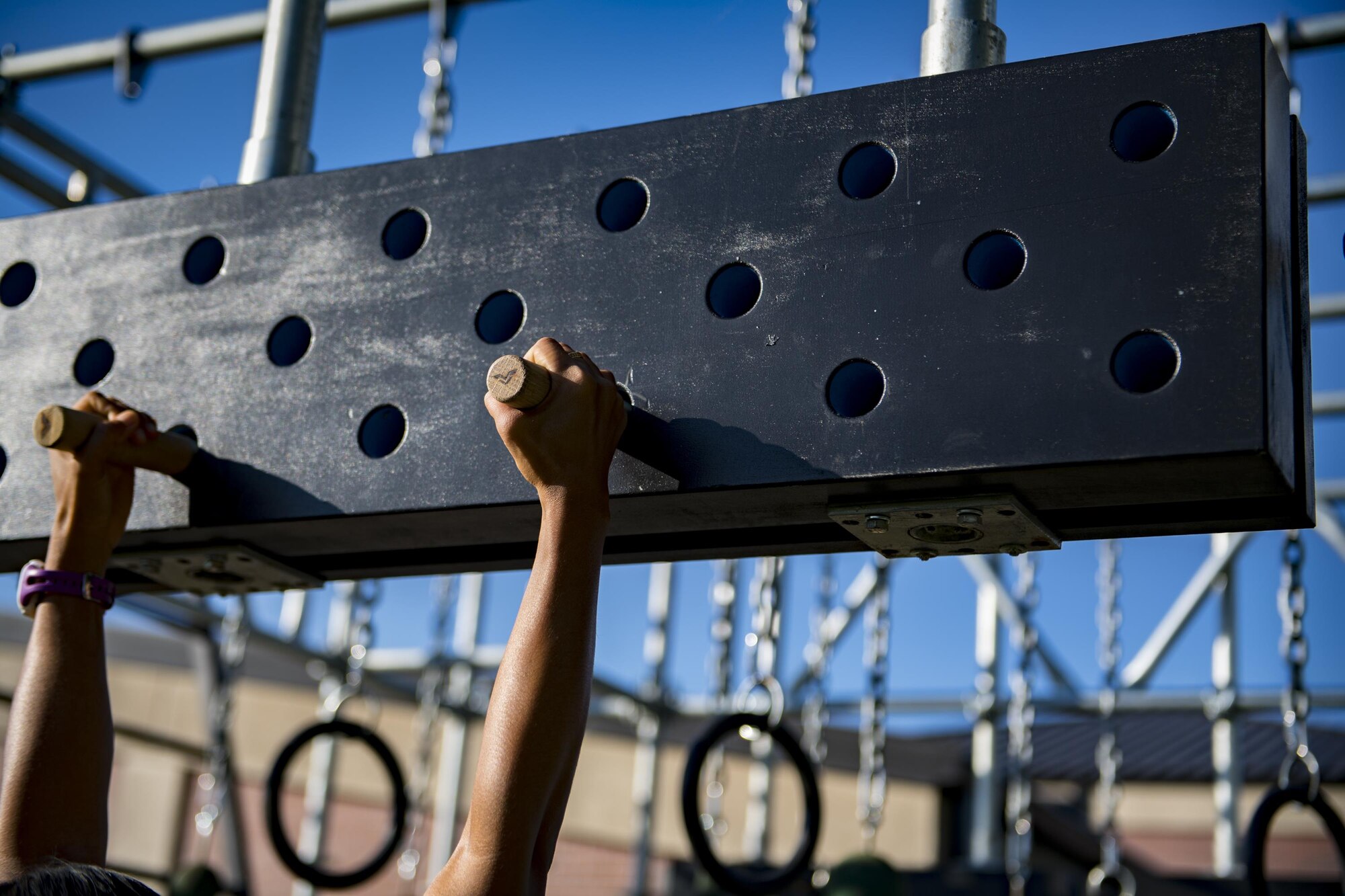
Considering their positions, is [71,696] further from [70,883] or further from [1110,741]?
[1110,741]

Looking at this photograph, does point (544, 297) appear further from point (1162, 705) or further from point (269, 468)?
point (1162, 705)

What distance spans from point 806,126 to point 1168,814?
8248 millimetres

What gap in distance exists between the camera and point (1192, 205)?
0.92 meters

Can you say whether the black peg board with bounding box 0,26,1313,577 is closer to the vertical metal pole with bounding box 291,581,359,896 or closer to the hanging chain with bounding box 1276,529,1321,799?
the hanging chain with bounding box 1276,529,1321,799

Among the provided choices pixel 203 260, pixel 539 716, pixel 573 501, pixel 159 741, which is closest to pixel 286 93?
pixel 203 260

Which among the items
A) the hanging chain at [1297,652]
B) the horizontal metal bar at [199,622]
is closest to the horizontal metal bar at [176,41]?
the hanging chain at [1297,652]

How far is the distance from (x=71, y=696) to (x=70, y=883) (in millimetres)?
297

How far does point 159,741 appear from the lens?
181 inches

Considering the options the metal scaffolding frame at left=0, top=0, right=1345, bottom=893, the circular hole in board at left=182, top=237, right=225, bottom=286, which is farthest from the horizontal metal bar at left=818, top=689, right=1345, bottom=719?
the circular hole in board at left=182, top=237, right=225, bottom=286

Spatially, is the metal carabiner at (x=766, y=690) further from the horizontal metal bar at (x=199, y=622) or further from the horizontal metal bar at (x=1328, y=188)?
the horizontal metal bar at (x=199, y=622)

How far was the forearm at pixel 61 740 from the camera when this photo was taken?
1.33 m

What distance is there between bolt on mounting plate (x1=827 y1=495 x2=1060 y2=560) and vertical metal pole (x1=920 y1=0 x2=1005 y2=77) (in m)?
0.34

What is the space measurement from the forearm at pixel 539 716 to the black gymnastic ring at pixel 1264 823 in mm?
811

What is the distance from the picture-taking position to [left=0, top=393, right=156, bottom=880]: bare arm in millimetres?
1282
